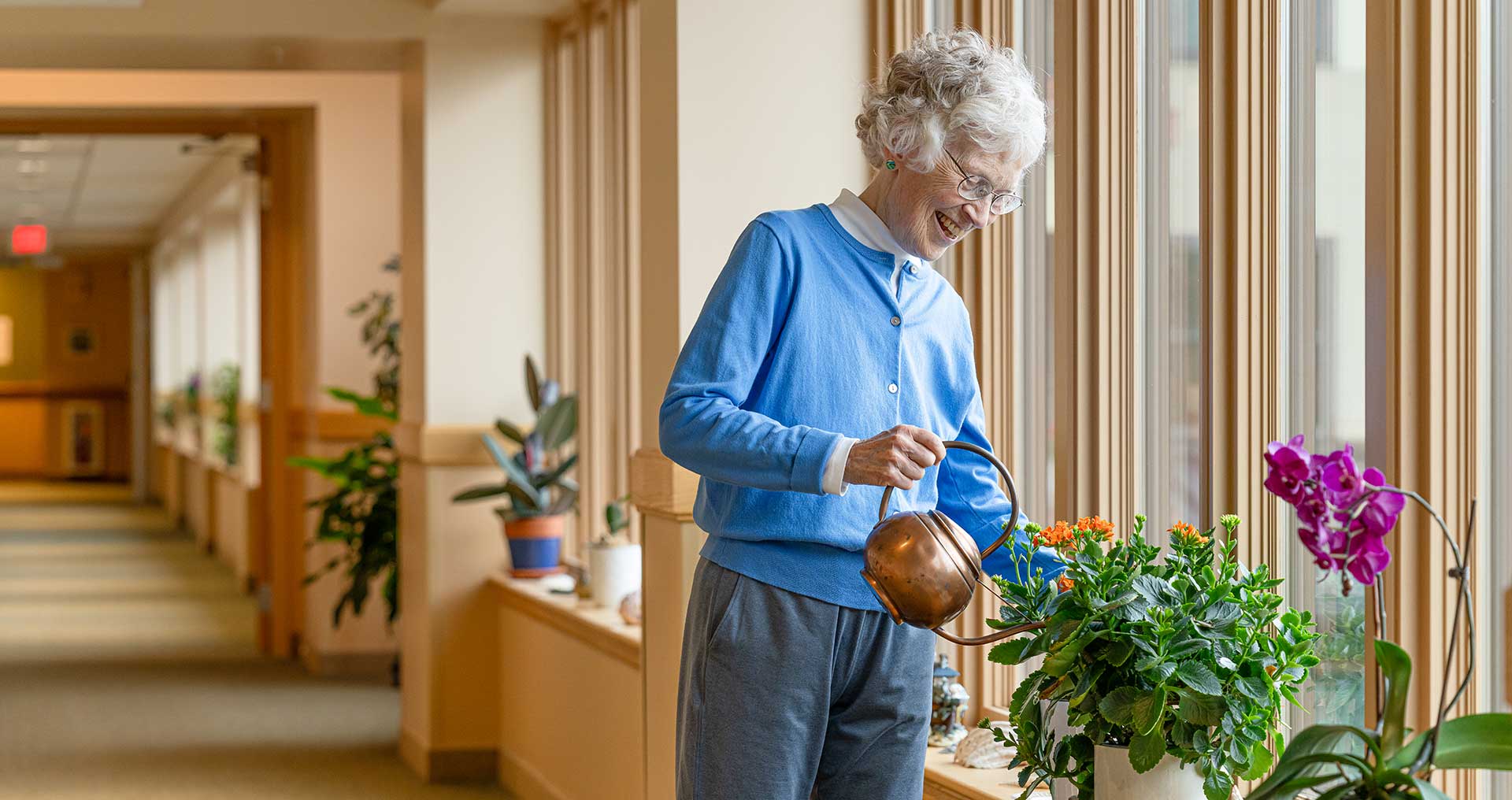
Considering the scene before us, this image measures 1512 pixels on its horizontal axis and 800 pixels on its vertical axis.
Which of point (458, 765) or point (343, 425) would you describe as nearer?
point (458, 765)

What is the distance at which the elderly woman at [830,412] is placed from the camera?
1.69 metres

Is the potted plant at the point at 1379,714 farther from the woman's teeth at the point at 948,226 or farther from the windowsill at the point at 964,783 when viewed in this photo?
the windowsill at the point at 964,783

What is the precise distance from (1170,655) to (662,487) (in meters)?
1.55

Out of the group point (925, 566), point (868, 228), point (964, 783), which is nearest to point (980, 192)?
point (868, 228)

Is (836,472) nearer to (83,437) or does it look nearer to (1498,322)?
(1498,322)

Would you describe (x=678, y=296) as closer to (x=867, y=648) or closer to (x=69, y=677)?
(x=867, y=648)

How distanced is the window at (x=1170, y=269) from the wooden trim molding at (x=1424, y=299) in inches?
15.1

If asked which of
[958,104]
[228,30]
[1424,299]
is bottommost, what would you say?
[1424,299]

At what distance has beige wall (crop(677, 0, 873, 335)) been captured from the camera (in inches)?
113

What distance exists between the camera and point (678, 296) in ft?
9.45

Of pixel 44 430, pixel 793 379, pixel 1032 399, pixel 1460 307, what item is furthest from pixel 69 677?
pixel 44 430

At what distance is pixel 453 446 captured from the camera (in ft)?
15.1

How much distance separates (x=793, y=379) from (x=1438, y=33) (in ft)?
2.53

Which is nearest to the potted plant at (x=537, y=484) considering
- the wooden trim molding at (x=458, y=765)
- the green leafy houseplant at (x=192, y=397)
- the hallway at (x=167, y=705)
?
the wooden trim molding at (x=458, y=765)
